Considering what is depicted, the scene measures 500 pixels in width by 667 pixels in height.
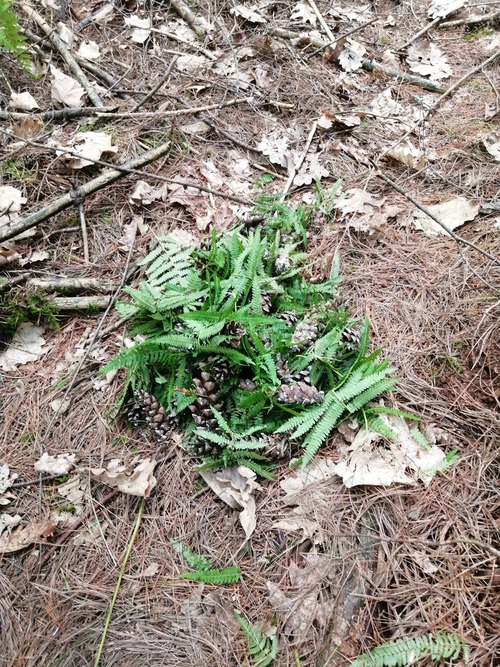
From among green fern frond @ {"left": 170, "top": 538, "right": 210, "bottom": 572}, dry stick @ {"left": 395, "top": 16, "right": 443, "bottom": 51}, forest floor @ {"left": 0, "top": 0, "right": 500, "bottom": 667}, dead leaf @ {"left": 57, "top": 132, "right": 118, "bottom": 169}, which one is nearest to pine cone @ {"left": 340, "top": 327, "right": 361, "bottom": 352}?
forest floor @ {"left": 0, "top": 0, "right": 500, "bottom": 667}

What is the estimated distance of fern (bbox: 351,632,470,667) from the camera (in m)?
1.63

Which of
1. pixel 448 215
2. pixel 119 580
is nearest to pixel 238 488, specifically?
pixel 119 580

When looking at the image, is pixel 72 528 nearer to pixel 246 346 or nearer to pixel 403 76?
pixel 246 346

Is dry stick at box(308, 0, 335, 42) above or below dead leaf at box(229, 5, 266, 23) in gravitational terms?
below

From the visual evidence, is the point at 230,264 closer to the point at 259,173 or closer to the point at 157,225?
the point at 157,225

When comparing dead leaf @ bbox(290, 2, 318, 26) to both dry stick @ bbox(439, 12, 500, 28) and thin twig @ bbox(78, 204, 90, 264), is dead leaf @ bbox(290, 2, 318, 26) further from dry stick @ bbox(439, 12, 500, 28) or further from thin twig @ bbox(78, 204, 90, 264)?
thin twig @ bbox(78, 204, 90, 264)

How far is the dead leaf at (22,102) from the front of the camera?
318cm

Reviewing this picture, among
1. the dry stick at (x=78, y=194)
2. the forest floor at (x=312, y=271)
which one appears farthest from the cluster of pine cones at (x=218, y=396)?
the dry stick at (x=78, y=194)

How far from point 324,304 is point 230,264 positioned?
1.76 ft

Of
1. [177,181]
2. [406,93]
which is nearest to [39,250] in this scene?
[177,181]

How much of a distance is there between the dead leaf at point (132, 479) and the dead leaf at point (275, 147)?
2048 millimetres

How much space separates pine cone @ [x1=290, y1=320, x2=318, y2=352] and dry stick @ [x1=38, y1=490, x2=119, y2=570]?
1049mm

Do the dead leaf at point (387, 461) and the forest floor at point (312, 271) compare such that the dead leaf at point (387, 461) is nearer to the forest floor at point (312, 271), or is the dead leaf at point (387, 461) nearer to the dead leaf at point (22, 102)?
the forest floor at point (312, 271)

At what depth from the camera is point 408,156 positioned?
3029mm
